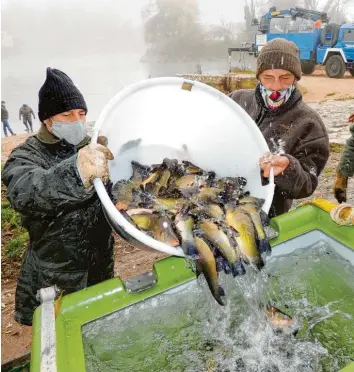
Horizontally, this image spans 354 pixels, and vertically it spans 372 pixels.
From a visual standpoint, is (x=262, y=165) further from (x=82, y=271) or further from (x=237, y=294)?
(x=82, y=271)

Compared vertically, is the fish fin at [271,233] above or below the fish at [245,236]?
below

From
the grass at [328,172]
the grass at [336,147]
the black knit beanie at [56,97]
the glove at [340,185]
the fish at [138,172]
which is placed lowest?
the grass at [328,172]

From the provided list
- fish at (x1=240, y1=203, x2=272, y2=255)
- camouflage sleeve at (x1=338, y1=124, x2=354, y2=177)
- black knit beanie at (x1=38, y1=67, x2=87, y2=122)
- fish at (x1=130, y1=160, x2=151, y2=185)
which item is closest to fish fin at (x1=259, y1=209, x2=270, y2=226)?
fish at (x1=240, y1=203, x2=272, y2=255)

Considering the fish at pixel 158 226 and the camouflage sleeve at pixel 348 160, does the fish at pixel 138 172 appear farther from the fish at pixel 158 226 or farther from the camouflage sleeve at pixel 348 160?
the camouflage sleeve at pixel 348 160

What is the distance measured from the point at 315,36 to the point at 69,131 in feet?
67.3

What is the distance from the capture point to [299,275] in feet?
8.05

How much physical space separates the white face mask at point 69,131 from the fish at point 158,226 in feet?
2.25

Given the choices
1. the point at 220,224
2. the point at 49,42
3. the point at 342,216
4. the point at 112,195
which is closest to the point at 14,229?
the point at 112,195

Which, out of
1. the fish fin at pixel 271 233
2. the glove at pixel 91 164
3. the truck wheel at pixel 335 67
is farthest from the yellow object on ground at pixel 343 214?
the truck wheel at pixel 335 67

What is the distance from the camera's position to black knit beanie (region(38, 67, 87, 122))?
221cm

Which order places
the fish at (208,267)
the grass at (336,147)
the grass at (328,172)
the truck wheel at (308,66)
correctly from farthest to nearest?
the truck wheel at (308,66) → the grass at (336,147) → the grass at (328,172) → the fish at (208,267)

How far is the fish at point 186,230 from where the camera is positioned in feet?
5.95

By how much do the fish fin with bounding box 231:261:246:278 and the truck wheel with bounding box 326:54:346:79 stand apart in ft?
65.9

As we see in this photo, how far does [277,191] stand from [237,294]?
981 mm
